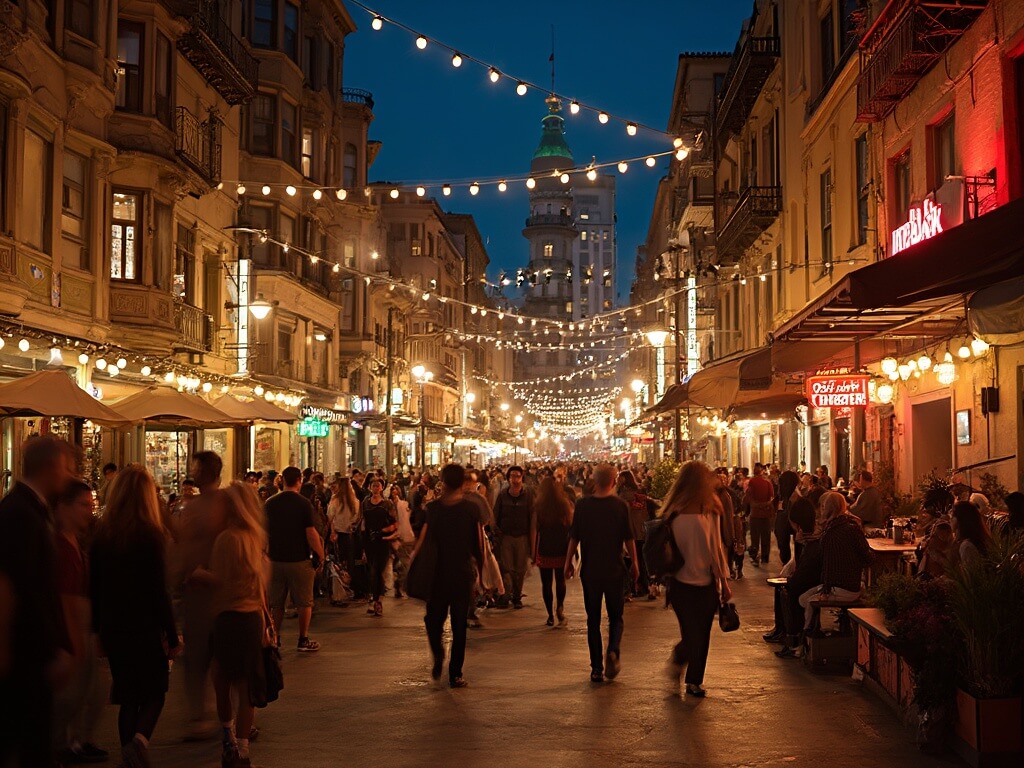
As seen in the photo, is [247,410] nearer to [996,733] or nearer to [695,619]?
[695,619]

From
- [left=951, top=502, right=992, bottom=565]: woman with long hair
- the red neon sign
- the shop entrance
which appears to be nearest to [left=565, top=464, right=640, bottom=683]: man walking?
[left=951, top=502, right=992, bottom=565]: woman with long hair

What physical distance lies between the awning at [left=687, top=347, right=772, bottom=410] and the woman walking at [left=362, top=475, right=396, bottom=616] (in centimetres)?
769

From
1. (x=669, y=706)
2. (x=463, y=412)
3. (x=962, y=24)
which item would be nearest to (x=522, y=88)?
(x=962, y=24)

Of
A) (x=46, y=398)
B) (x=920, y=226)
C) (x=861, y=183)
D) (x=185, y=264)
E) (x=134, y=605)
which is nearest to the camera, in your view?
(x=134, y=605)

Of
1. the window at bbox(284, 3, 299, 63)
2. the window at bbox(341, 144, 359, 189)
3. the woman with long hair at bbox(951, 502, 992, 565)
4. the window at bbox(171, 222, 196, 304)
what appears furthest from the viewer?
the window at bbox(341, 144, 359, 189)

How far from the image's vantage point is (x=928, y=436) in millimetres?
20656

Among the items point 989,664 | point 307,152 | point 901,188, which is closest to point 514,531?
point 901,188

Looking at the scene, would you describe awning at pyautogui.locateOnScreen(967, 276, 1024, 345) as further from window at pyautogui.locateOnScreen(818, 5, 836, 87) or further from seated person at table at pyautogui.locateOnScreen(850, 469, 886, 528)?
window at pyautogui.locateOnScreen(818, 5, 836, 87)

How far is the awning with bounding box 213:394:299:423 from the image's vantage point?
2112cm

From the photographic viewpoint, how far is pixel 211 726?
8.70 metres

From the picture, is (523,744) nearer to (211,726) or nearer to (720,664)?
(211,726)

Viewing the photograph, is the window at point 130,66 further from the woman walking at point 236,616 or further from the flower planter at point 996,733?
the flower planter at point 996,733

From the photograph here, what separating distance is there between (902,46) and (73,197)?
13.8 m

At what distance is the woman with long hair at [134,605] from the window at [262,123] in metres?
28.0
